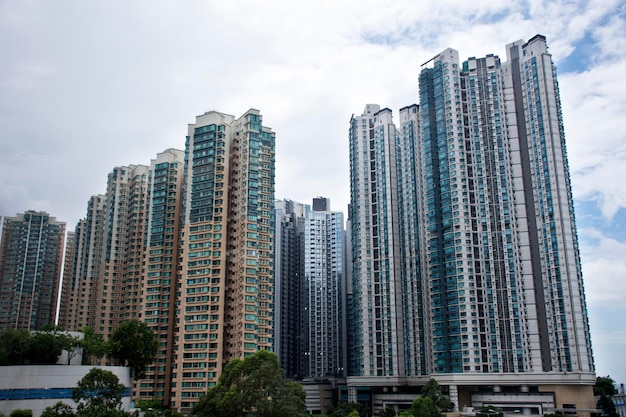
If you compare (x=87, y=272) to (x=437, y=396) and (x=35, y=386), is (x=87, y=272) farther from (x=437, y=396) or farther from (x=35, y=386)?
(x=437, y=396)

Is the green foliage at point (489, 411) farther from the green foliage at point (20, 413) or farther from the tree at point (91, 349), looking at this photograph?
the green foliage at point (20, 413)

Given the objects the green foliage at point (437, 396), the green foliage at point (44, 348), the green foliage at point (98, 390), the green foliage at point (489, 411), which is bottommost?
the green foliage at point (489, 411)

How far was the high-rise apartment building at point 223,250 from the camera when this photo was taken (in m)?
55.4

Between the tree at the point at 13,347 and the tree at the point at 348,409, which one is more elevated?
the tree at the point at 13,347

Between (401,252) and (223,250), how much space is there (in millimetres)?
27485

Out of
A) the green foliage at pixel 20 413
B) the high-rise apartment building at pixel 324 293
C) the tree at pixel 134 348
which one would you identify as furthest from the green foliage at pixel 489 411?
the green foliage at pixel 20 413

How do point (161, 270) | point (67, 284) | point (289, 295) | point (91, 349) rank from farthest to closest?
1. point (289, 295)
2. point (67, 284)
3. point (161, 270)
4. point (91, 349)

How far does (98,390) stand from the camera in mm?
37312

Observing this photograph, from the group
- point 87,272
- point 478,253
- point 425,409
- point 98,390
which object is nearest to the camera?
point 98,390

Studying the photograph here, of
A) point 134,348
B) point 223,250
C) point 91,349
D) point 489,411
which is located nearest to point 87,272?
point 223,250

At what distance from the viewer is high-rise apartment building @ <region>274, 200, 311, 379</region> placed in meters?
95.5

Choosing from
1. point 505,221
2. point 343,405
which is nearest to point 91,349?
point 343,405

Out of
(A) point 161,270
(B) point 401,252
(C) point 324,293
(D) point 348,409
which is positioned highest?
(B) point 401,252

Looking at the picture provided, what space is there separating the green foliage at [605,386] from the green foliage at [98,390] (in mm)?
57360
